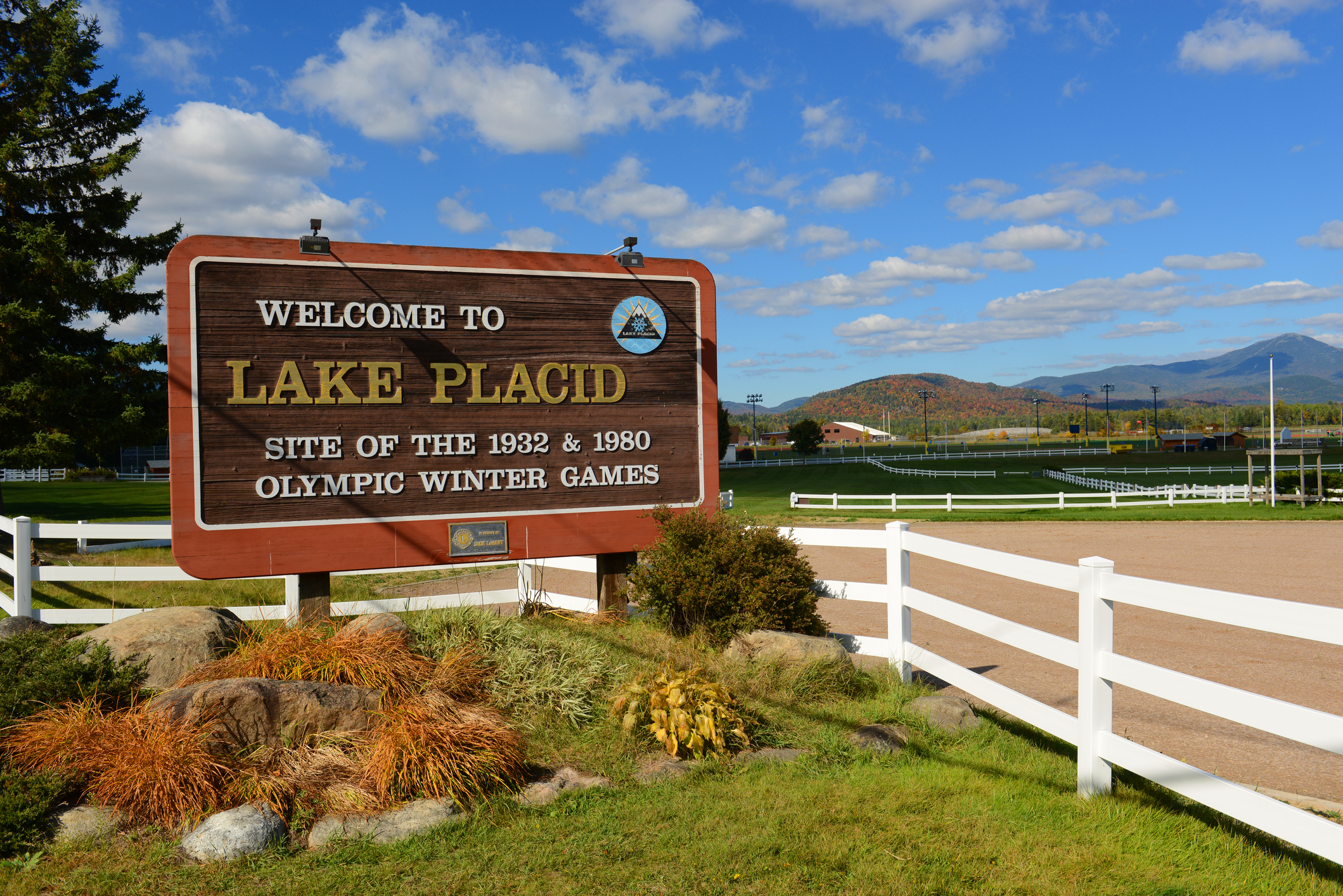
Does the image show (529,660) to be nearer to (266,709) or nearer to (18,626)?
(266,709)

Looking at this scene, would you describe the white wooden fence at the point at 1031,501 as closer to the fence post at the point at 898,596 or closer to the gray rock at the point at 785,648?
the fence post at the point at 898,596

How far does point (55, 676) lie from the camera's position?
5336 millimetres

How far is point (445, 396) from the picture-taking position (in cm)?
895

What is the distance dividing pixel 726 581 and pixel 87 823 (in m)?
5.15

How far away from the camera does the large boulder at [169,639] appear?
6.34 metres

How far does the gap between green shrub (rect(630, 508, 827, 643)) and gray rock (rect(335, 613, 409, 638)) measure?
2513 millimetres

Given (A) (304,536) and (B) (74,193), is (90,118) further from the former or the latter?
(A) (304,536)

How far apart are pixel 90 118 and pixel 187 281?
1619 cm

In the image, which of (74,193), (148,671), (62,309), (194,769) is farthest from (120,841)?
(74,193)

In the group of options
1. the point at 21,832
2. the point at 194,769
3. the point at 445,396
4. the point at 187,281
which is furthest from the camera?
the point at 445,396

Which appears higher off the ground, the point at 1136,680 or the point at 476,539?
the point at 476,539

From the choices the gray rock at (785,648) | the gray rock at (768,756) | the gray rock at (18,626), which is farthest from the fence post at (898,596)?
the gray rock at (18,626)

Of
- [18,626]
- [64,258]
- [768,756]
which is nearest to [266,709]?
[768,756]

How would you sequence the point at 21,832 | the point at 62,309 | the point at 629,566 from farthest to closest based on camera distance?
the point at 62,309 < the point at 629,566 < the point at 21,832
